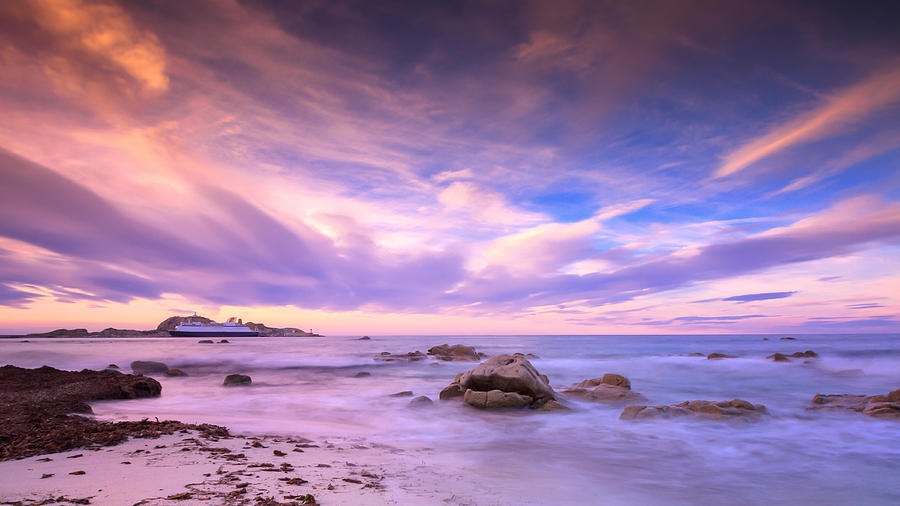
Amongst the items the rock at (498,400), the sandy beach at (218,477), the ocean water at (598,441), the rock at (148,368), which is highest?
the sandy beach at (218,477)

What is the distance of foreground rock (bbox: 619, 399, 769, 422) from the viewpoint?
1120 centimetres

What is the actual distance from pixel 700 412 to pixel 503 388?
5.27 metres

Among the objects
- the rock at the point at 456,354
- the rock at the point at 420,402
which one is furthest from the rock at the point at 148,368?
the rock at the point at 456,354

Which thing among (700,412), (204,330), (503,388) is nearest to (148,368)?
(503,388)

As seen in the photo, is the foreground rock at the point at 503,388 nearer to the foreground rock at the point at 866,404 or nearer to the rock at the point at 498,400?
the rock at the point at 498,400

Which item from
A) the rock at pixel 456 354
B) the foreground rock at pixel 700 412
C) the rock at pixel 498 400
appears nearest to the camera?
the foreground rock at pixel 700 412

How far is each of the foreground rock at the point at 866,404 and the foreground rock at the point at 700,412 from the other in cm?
273

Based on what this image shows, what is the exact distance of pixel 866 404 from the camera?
42.0 feet

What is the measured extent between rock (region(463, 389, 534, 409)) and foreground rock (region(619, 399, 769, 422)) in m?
2.69

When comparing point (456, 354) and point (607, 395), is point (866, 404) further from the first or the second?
point (456, 354)

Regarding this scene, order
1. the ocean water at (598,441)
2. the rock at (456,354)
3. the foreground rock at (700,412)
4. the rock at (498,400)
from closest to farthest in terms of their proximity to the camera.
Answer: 1. the ocean water at (598,441)
2. the foreground rock at (700,412)
3. the rock at (498,400)
4. the rock at (456,354)

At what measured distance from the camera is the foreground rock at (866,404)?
11570mm

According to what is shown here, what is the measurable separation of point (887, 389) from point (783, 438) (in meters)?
15.7

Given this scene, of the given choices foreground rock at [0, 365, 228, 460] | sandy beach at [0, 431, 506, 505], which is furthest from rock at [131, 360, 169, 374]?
sandy beach at [0, 431, 506, 505]
